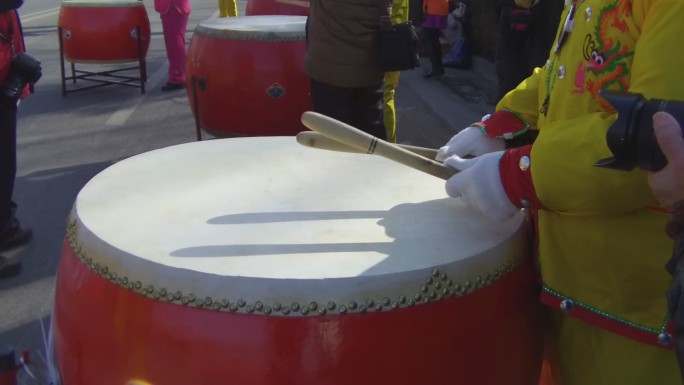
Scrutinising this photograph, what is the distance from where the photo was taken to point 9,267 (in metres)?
2.96

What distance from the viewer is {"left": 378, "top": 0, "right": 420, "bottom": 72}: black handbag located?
277 centimetres

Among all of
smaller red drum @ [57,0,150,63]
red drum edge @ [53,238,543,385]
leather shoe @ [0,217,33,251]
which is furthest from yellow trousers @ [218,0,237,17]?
red drum edge @ [53,238,543,385]

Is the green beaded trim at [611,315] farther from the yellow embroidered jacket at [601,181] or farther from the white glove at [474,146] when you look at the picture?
the white glove at [474,146]

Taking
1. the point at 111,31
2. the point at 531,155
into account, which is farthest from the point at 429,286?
the point at 111,31

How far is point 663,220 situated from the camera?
1.09 m

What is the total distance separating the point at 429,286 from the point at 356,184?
0.45m

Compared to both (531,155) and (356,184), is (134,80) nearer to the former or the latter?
(356,184)

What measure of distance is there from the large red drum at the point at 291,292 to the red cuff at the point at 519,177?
0.35ft

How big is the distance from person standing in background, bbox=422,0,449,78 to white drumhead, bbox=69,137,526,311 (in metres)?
5.58

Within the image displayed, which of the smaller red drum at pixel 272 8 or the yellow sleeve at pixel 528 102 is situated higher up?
the yellow sleeve at pixel 528 102

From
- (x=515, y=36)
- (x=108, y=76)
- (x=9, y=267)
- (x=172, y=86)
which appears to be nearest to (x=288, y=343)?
(x=9, y=267)

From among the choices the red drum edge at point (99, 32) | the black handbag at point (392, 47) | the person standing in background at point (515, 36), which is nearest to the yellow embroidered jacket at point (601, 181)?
the black handbag at point (392, 47)

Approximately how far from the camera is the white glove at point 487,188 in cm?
117

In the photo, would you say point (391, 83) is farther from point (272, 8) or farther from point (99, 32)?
point (99, 32)
